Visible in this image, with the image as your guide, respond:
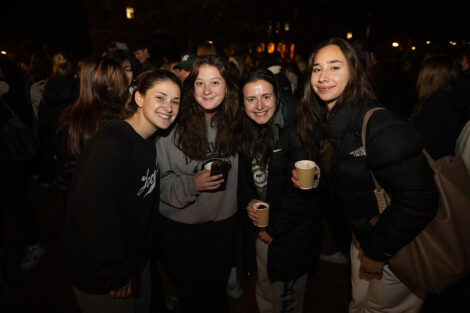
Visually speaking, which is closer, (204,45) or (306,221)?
(306,221)

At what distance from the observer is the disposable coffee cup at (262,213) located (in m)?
2.43

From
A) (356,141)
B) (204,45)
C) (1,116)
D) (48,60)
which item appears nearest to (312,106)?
(356,141)

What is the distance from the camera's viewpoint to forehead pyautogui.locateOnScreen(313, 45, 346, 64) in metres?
2.07

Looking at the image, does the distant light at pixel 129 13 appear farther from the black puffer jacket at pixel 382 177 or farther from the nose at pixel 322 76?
the black puffer jacket at pixel 382 177

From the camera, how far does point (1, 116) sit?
3.63 meters

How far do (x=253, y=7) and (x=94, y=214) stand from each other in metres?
20.6

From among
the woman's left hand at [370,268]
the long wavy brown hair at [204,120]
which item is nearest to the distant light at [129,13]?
the long wavy brown hair at [204,120]

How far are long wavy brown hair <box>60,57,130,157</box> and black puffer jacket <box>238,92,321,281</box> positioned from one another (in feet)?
4.92

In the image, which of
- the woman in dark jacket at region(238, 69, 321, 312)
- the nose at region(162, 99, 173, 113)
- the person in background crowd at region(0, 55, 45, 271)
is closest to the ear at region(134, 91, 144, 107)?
the nose at region(162, 99, 173, 113)

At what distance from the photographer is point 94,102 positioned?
9.30 feet

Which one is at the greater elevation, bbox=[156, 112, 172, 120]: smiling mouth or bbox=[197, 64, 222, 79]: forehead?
bbox=[197, 64, 222, 79]: forehead

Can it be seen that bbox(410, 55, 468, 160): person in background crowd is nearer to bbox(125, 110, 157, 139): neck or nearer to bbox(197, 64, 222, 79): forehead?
bbox(197, 64, 222, 79): forehead

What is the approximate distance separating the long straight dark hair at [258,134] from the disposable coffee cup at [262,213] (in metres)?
0.39

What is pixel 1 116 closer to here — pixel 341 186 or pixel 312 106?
pixel 312 106
